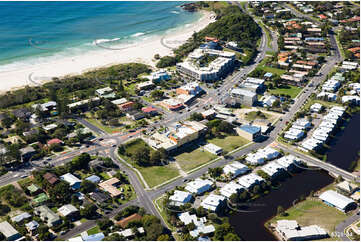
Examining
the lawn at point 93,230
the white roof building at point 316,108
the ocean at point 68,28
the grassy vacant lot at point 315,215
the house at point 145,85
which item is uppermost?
the ocean at point 68,28

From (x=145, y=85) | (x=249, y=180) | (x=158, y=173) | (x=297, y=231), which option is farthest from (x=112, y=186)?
(x=145, y=85)

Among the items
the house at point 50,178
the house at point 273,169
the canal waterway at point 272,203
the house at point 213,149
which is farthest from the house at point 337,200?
the house at point 50,178

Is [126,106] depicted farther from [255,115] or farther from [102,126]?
[255,115]

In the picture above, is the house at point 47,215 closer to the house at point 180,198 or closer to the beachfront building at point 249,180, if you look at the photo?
the house at point 180,198

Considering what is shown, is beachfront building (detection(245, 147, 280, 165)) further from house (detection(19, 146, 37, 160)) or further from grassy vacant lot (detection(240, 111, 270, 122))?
house (detection(19, 146, 37, 160))

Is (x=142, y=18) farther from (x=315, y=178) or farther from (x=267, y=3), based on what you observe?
(x=315, y=178)
